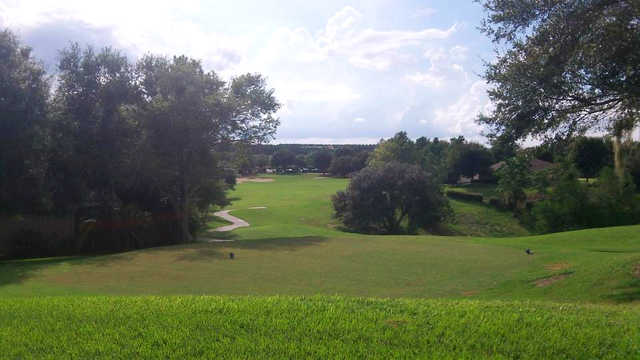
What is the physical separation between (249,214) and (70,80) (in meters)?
27.3

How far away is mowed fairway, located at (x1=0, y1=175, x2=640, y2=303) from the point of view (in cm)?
1362

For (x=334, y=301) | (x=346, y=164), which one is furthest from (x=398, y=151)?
(x=334, y=301)

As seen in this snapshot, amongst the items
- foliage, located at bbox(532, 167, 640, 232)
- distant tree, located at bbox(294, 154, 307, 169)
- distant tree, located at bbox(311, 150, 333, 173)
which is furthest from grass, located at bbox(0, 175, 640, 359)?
distant tree, located at bbox(294, 154, 307, 169)

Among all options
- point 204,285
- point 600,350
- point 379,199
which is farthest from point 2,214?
point 379,199

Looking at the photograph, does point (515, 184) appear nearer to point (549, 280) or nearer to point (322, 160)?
point (549, 280)

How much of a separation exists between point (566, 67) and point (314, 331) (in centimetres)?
1108

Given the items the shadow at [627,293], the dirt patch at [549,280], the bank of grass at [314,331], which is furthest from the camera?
the dirt patch at [549,280]

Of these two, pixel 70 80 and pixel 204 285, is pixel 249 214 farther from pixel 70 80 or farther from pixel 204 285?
pixel 204 285

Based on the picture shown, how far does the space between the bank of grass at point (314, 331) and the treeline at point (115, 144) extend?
710 inches

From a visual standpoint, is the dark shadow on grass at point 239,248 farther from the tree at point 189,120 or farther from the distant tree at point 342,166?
the distant tree at point 342,166

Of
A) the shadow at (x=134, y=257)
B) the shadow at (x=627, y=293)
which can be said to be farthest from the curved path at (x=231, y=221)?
the shadow at (x=627, y=293)

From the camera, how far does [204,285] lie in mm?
14617

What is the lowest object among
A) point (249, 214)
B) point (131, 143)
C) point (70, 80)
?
point (249, 214)

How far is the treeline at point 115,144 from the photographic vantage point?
956 inches
